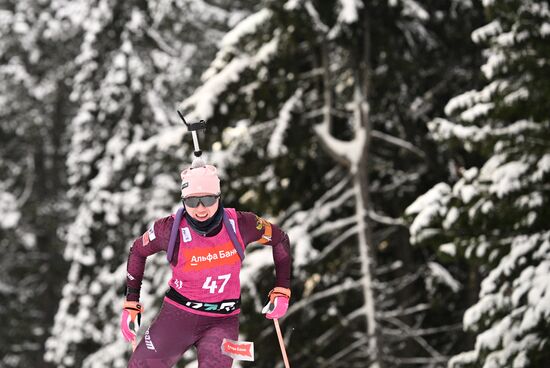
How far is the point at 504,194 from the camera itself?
7.60m

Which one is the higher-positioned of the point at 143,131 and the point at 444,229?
the point at 143,131

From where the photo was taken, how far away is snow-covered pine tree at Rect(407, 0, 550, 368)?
7.50 meters

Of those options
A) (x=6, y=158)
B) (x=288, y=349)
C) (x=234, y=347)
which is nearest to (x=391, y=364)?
(x=288, y=349)

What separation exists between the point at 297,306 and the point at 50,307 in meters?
12.9

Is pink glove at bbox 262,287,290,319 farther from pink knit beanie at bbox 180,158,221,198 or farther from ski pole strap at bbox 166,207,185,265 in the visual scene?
pink knit beanie at bbox 180,158,221,198

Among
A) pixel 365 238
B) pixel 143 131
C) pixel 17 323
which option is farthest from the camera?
pixel 17 323

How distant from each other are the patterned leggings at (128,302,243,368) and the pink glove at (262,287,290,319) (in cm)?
28

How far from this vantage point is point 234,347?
17.5ft

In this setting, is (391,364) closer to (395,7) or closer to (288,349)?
(288,349)

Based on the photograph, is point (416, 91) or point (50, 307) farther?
point (50, 307)

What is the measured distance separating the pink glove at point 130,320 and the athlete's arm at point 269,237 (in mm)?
860

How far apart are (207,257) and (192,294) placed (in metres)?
0.33

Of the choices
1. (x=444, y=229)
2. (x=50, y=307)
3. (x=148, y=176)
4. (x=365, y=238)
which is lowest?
(x=444, y=229)

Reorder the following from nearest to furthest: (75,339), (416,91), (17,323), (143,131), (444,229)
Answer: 1. (444,229)
2. (416,91)
3. (75,339)
4. (143,131)
5. (17,323)
